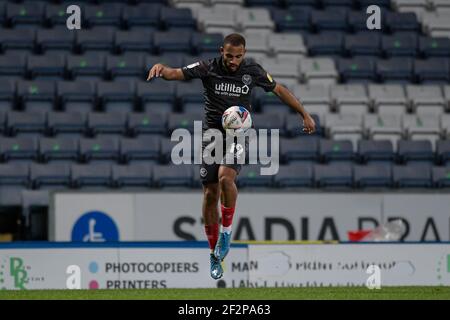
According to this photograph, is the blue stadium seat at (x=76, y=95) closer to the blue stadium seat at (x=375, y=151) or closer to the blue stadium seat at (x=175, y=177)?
the blue stadium seat at (x=175, y=177)

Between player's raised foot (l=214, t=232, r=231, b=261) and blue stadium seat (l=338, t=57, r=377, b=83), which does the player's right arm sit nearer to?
player's raised foot (l=214, t=232, r=231, b=261)

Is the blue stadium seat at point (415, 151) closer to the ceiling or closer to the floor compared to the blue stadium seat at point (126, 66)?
closer to the floor

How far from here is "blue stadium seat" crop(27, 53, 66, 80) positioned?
20.2m

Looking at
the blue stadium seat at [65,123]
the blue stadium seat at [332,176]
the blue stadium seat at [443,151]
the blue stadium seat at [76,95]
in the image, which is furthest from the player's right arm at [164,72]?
the blue stadium seat at [443,151]

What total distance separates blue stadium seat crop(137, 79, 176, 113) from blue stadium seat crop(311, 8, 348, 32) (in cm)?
414

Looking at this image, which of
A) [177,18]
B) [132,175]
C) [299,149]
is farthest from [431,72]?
[132,175]

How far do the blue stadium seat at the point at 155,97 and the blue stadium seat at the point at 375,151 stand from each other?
133 inches

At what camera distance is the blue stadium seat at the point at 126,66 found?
66.9ft

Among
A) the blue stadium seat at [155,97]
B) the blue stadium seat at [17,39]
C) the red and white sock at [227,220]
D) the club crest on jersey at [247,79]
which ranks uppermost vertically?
the blue stadium seat at [17,39]

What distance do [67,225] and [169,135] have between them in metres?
3.05

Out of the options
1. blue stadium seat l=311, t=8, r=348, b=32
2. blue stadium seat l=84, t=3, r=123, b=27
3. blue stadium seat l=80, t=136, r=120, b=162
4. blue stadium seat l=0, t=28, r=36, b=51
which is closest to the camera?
blue stadium seat l=80, t=136, r=120, b=162

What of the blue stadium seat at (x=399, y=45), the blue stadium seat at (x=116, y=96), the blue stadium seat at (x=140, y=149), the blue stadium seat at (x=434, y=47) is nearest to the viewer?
the blue stadium seat at (x=140, y=149)

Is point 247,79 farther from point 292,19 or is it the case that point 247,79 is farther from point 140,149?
point 292,19

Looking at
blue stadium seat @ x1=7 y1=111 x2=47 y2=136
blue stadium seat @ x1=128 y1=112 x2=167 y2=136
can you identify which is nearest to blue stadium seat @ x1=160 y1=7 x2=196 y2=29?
blue stadium seat @ x1=128 y1=112 x2=167 y2=136
